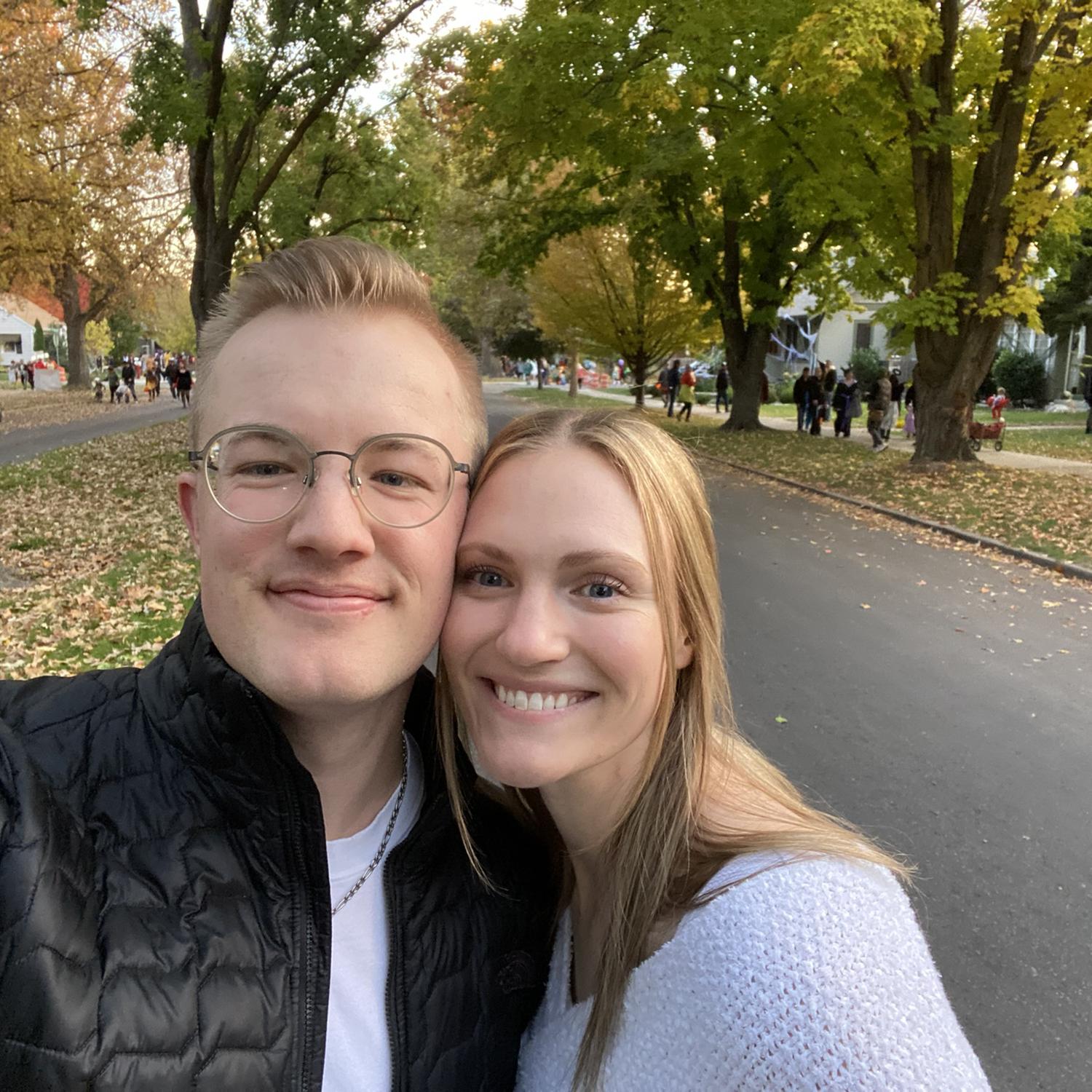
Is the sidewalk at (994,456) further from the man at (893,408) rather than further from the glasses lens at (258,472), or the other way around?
the glasses lens at (258,472)

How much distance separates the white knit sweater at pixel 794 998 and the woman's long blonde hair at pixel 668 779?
0.07 m

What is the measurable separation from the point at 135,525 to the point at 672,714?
1130cm

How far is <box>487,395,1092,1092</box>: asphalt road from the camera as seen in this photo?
3424mm

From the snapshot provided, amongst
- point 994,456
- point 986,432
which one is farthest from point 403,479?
point 986,432

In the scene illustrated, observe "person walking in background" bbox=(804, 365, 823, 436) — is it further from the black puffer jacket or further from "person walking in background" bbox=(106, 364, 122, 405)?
"person walking in background" bbox=(106, 364, 122, 405)

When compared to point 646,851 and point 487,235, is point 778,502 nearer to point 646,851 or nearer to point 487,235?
point 487,235

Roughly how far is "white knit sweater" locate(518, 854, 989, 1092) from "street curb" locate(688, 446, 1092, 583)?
591cm

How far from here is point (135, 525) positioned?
11.6 meters

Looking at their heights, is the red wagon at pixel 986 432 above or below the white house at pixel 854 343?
below

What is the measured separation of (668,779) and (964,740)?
A: 458 centimetres

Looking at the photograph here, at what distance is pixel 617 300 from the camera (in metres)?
33.0

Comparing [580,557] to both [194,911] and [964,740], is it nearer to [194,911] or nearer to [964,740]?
[194,911]

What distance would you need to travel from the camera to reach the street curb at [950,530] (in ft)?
32.9

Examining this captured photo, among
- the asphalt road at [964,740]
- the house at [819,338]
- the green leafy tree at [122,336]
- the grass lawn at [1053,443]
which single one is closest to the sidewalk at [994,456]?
the grass lawn at [1053,443]
